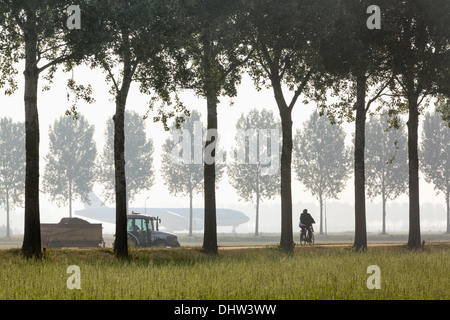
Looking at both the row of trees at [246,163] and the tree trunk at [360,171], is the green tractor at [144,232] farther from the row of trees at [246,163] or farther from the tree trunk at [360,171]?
the row of trees at [246,163]

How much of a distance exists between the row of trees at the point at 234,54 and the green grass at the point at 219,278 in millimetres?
3201

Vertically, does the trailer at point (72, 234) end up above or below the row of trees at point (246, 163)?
below

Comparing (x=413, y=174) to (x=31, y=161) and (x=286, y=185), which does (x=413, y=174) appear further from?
(x=31, y=161)

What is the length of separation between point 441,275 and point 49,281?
1030cm

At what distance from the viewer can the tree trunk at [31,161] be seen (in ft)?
69.7

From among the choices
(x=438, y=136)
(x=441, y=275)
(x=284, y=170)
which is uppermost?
(x=438, y=136)

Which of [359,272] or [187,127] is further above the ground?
[187,127]

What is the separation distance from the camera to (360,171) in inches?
1133

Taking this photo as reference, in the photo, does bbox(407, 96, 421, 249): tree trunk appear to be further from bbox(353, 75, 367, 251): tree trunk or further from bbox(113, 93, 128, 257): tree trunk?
bbox(113, 93, 128, 257): tree trunk

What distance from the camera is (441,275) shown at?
17219 millimetres

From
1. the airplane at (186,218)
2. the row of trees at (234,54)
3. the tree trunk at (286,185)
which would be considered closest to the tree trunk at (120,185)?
the row of trees at (234,54)
